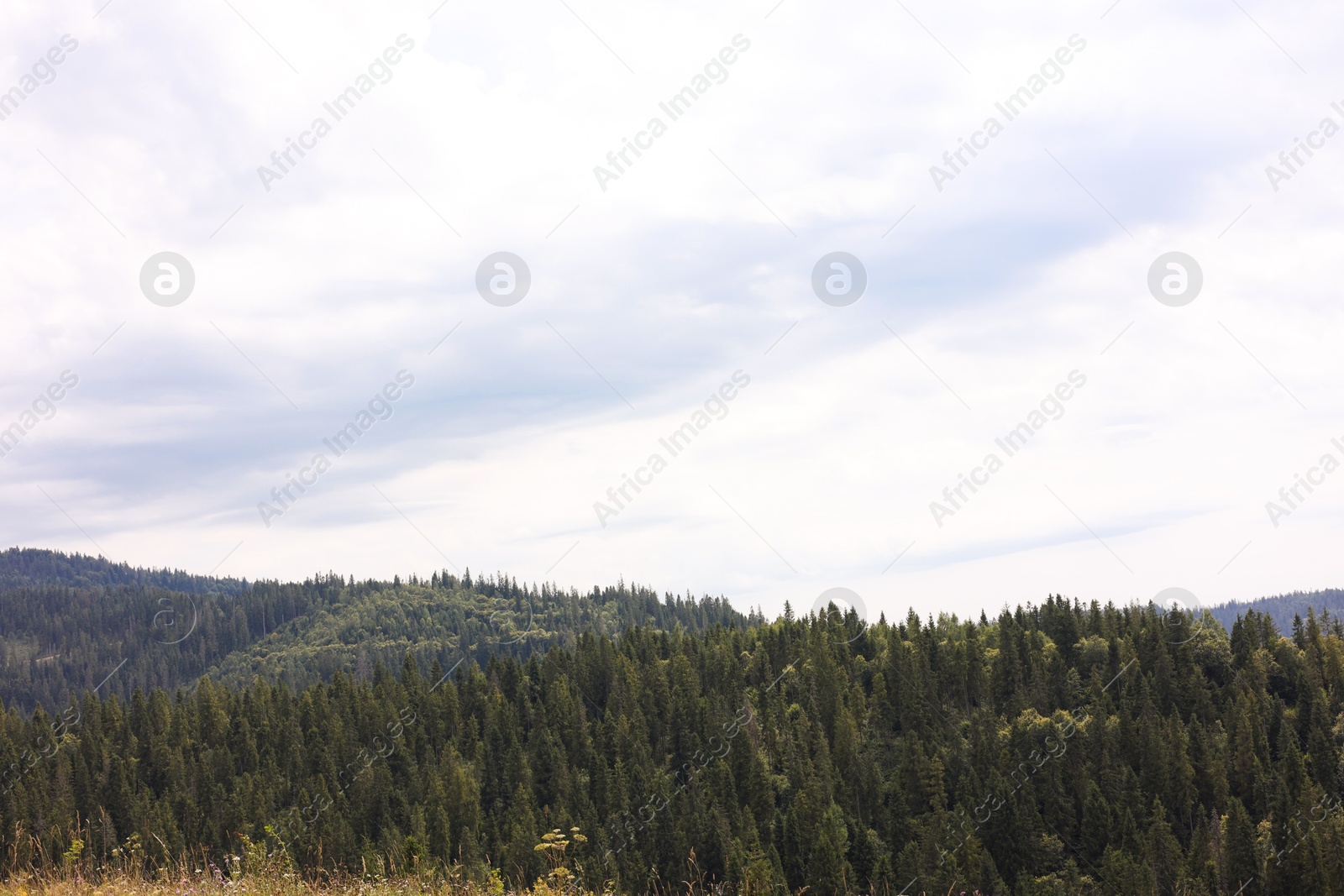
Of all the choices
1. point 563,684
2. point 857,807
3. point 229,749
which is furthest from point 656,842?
point 229,749

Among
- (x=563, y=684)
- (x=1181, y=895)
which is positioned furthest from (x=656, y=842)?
(x=1181, y=895)

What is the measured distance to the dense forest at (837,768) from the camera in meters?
124

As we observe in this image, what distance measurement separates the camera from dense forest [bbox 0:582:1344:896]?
408 feet

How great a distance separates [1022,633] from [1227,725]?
130ft

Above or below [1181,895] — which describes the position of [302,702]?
above

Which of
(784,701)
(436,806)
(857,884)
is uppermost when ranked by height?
(784,701)

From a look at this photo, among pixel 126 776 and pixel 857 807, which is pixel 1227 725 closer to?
pixel 857 807

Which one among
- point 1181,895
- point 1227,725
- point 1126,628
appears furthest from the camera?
point 1126,628

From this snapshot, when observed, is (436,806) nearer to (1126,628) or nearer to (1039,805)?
(1039,805)

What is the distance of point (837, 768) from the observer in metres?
162

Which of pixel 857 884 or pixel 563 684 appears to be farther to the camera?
pixel 563 684

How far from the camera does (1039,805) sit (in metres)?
142

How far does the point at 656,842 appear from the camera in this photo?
150m

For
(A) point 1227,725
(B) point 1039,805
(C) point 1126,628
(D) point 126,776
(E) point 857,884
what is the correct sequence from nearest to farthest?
1. (E) point 857,884
2. (B) point 1039,805
3. (A) point 1227,725
4. (D) point 126,776
5. (C) point 1126,628
